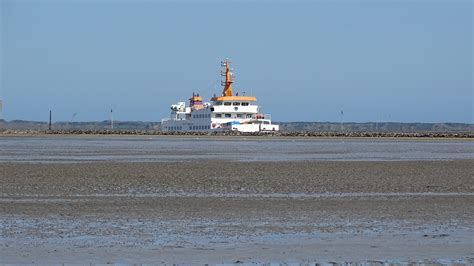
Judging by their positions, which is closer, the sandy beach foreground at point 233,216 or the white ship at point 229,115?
the sandy beach foreground at point 233,216

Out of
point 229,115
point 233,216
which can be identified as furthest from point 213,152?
point 229,115

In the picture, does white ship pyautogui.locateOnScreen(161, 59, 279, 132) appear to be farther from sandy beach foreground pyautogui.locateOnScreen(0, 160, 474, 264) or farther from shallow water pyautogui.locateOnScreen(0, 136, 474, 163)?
sandy beach foreground pyautogui.locateOnScreen(0, 160, 474, 264)

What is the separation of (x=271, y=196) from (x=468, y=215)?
16.9ft

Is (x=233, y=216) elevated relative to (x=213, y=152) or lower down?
lower down

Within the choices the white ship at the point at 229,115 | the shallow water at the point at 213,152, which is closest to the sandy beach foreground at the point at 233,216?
the shallow water at the point at 213,152

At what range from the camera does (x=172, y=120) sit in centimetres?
10406

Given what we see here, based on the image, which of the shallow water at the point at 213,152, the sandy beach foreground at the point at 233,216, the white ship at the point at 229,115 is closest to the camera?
the sandy beach foreground at the point at 233,216

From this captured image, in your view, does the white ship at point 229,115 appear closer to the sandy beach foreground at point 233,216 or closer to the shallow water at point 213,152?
the shallow water at point 213,152

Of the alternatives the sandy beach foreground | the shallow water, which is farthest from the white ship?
the sandy beach foreground

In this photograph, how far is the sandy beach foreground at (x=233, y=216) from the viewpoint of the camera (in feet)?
39.4

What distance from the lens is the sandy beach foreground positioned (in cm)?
1201

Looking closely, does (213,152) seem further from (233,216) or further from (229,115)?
(229,115)

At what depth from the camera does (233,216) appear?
1603cm

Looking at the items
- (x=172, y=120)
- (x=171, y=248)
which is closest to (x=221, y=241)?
(x=171, y=248)
